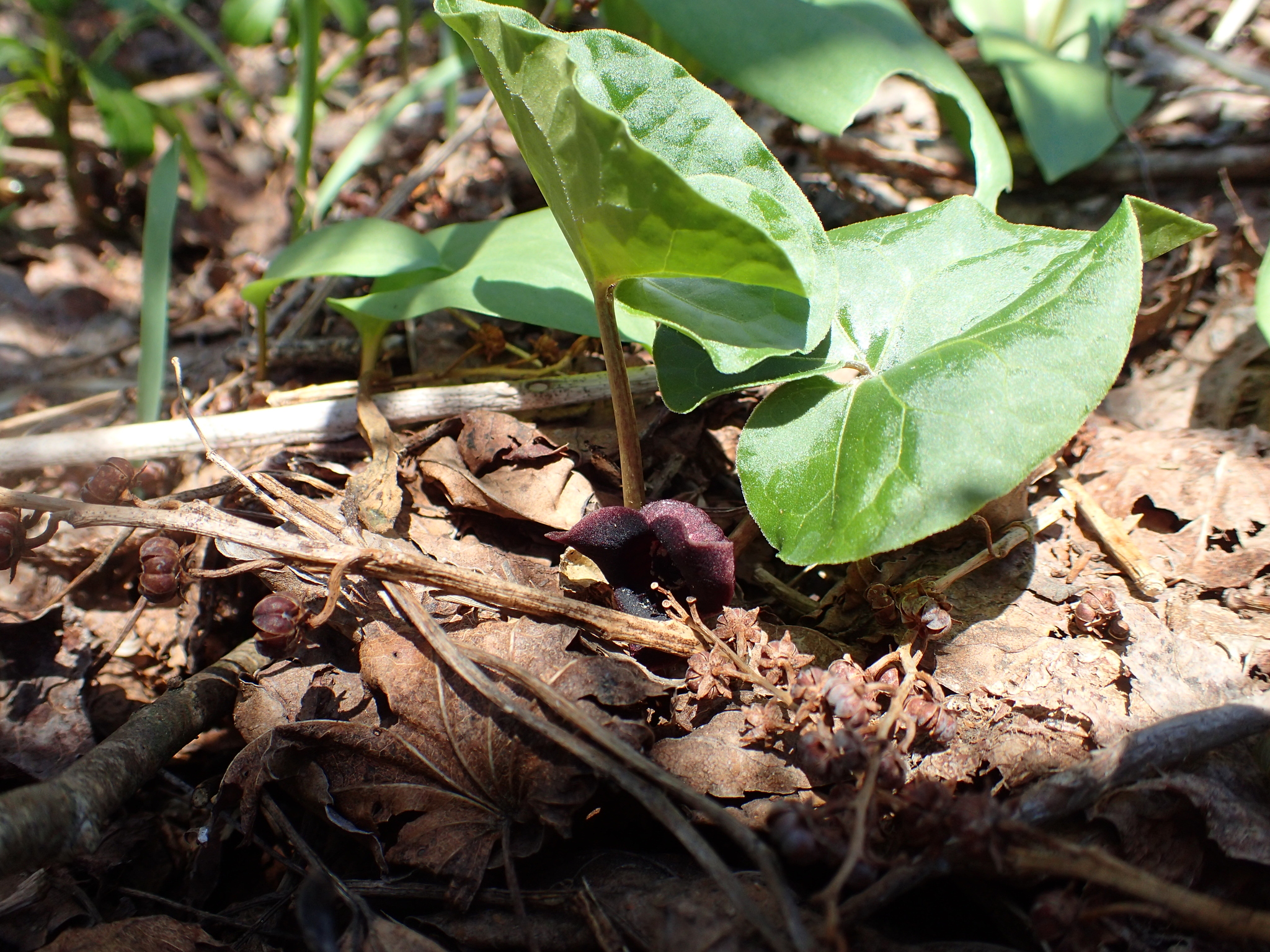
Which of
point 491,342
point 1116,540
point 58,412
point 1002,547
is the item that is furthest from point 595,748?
point 58,412

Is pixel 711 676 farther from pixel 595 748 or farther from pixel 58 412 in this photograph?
pixel 58 412

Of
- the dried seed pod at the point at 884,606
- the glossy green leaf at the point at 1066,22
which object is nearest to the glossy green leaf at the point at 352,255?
the dried seed pod at the point at 884,606

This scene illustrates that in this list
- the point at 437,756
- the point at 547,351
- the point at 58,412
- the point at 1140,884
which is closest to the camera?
the point at 1140,884

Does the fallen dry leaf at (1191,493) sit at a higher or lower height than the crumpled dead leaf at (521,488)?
higher

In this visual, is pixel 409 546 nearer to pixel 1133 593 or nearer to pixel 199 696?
pixel 199 696

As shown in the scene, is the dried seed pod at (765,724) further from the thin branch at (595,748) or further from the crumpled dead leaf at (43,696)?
the crumpled dead leaf at (43,696)

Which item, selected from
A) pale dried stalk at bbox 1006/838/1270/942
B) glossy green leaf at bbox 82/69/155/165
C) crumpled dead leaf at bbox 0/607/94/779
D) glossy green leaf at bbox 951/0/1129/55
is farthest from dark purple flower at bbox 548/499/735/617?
glossy green leaf at bbox 82/69/155/165
